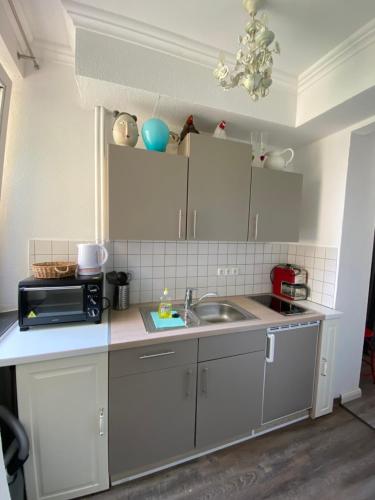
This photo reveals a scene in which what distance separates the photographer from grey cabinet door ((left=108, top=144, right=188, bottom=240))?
133cm

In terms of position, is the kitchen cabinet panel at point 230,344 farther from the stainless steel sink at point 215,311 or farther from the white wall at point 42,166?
the white wall at point 42,166

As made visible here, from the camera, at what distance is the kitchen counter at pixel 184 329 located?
3.96ft

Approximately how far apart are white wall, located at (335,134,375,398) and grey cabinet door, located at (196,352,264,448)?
0.93 m

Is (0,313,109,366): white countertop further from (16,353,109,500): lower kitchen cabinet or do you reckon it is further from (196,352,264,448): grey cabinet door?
(196,352,264,448): grey cabinet door

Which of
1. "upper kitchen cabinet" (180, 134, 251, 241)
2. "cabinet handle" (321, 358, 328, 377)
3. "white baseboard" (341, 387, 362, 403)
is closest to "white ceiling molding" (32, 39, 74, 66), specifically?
"upper kitchen cabinet" (180, 134, 251, 241)

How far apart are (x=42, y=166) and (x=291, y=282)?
7.24 ft

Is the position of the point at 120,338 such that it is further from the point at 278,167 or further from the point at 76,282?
the point at 278,167

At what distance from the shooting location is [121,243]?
5.59 feet

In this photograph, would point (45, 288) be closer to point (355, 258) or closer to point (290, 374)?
point (290, 374)

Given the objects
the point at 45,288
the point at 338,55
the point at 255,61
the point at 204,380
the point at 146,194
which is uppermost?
the point at 338,55

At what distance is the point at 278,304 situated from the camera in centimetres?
191

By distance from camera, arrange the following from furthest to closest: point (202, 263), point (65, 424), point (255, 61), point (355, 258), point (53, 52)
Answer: point (202, 263)
point (355, 258)
point (53, 52)
point (65, 424)
point (255, 61)

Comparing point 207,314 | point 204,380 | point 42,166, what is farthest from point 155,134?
point 204,380

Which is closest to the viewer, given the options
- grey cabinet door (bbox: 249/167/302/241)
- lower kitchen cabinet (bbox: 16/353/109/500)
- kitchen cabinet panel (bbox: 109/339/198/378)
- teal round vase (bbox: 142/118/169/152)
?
lower kitchen cabinet (bbox: 16/353/109/500)
